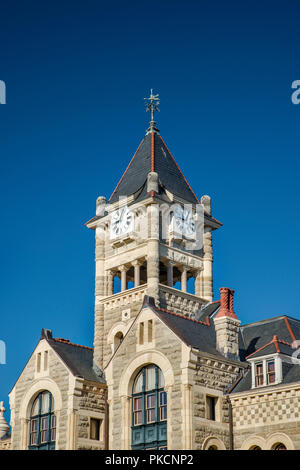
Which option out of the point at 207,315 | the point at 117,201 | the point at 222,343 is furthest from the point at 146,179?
the point at 222,343

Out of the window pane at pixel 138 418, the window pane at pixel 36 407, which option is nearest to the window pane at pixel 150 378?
the window pane at pixel 138 418

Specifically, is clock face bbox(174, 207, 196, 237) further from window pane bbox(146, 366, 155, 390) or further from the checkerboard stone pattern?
the checkerboard stone pattern

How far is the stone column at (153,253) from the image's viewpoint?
1928 inches

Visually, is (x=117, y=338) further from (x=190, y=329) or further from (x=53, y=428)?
(x=190, y=329)

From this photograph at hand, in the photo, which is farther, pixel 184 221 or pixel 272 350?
pixel 184 221

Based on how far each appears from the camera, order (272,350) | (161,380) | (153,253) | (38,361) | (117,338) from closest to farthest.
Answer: (161,380), (272,350), (38,361), (153,253), (117,338)

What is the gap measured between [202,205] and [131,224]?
214 inches

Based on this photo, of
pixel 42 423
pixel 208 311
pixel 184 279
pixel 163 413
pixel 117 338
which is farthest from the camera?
pixel 184 279

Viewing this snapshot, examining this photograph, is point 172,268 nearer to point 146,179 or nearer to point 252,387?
point 146,179

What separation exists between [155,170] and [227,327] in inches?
530

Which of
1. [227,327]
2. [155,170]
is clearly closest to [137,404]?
[227,327]

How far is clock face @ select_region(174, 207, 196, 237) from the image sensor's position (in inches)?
2053

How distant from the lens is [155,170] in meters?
54.2

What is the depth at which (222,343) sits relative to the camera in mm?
44531
